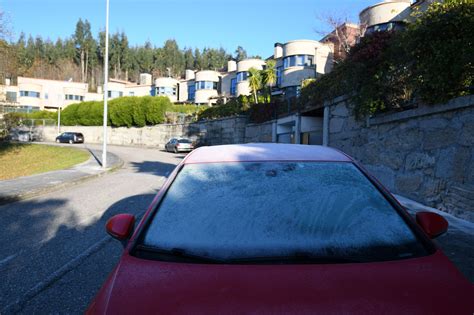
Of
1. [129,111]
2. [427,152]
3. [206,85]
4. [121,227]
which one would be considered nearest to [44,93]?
[206,85]

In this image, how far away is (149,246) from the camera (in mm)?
1967

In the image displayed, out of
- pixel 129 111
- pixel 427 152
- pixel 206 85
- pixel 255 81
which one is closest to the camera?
pixel 427 152

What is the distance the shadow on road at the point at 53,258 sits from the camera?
3498 millimetres

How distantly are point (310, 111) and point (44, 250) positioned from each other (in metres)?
13.5

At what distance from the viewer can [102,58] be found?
10969 centimetres

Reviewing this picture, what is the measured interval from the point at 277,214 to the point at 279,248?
1.02 feet

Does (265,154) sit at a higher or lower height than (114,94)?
lower

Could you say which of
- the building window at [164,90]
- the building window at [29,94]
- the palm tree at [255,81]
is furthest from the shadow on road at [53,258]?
the building window at [29,94]

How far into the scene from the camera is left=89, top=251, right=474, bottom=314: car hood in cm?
147

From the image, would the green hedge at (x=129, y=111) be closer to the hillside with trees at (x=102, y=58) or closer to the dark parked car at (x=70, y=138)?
the dark parked car at (x=70, y=138)

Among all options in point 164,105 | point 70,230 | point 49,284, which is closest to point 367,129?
point 70,230

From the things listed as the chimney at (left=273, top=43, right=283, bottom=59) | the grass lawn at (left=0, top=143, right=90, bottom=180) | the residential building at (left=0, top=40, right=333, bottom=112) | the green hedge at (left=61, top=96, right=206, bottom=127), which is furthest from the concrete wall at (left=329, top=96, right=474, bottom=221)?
the chimney at (left=273, top=43, right=283, bottom=59)

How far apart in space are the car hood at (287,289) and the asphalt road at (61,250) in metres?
2.06

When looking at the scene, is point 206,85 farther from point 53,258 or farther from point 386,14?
point 53,258
